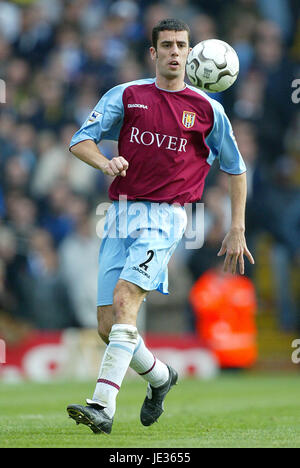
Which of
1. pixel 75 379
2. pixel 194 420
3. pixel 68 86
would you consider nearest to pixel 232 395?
pixel 194 420

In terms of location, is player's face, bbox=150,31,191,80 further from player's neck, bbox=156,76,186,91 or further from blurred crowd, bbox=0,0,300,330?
blurred crowd, bbox=0,0,300,330

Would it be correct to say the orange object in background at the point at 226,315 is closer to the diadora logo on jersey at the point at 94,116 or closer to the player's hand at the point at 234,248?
the player's hand at the point at 234,248

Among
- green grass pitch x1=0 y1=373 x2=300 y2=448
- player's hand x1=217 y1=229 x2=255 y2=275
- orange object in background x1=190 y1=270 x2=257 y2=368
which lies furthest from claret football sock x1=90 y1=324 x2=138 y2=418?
orange object in background x1=190 y1=270 x2=257 y2=368

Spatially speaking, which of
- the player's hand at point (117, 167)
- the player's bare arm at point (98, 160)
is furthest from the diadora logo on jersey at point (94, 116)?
the player's hand at point (117, 167)

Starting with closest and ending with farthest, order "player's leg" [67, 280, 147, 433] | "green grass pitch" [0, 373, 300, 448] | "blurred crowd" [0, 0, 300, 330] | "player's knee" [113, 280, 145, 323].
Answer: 1. "green grass pitch" [0, 373, 300, 448]
2. "player's leg" [67, 280, 147, 433]
3. "player's knee" [113, 280, 145, 323]
4. "blurred crowd" [0, 0, 300, 330]

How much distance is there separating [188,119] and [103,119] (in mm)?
612

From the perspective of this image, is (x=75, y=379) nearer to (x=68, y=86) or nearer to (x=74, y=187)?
(x=74, y=187)

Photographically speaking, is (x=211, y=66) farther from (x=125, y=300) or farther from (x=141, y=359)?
(x=141, y=359)

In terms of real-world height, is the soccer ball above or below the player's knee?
above

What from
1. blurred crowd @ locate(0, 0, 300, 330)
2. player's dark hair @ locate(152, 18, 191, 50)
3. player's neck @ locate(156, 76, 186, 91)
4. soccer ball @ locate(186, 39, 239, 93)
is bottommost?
player's neck @ locate(156, 76, 186, 91)

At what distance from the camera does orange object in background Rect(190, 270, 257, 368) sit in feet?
47.5

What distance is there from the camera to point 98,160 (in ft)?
20.7

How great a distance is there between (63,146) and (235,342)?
13.9ft

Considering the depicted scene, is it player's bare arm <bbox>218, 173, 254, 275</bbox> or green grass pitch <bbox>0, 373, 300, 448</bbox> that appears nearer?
green grass pitch <bbox>0, 373, 300, 448</bbox>
